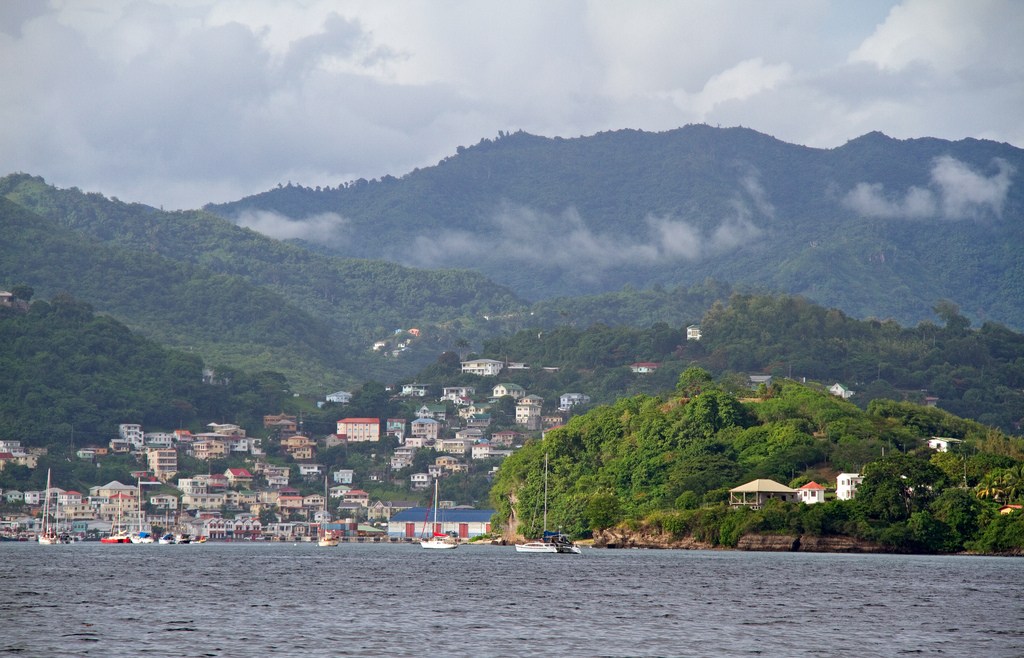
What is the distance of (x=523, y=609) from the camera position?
48.8m

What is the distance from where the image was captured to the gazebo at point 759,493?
100125 millimetres

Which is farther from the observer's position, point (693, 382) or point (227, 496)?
point (227, 496)

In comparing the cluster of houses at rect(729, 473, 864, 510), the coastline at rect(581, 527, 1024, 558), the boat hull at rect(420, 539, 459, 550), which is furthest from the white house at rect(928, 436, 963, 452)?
the boat hull at rect(420, 539, 459, 550)

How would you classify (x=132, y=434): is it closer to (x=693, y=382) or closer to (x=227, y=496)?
(x=227, y=496)

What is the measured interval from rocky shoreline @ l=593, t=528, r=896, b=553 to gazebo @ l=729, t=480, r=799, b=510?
333cm

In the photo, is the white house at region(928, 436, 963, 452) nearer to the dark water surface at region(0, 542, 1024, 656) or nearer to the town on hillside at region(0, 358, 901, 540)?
the dark water surface at region(0, 542, 1024, 656)

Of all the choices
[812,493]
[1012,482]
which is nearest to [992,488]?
[1012,482]

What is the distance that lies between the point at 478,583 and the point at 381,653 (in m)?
27.2

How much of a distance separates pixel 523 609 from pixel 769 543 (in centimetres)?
5182

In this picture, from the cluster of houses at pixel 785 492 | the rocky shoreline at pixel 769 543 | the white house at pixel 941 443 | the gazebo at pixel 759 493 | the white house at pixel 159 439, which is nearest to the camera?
the rocky shoreline at pixel 769 543

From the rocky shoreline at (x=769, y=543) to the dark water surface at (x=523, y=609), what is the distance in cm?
1417

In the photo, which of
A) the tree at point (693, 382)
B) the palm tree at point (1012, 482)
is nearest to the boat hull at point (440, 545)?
the tree at point (693, 382)

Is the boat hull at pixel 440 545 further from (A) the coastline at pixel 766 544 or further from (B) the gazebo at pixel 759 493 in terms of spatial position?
(B) the gazebo at pixel 759 493

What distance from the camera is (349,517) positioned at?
175625 mm
